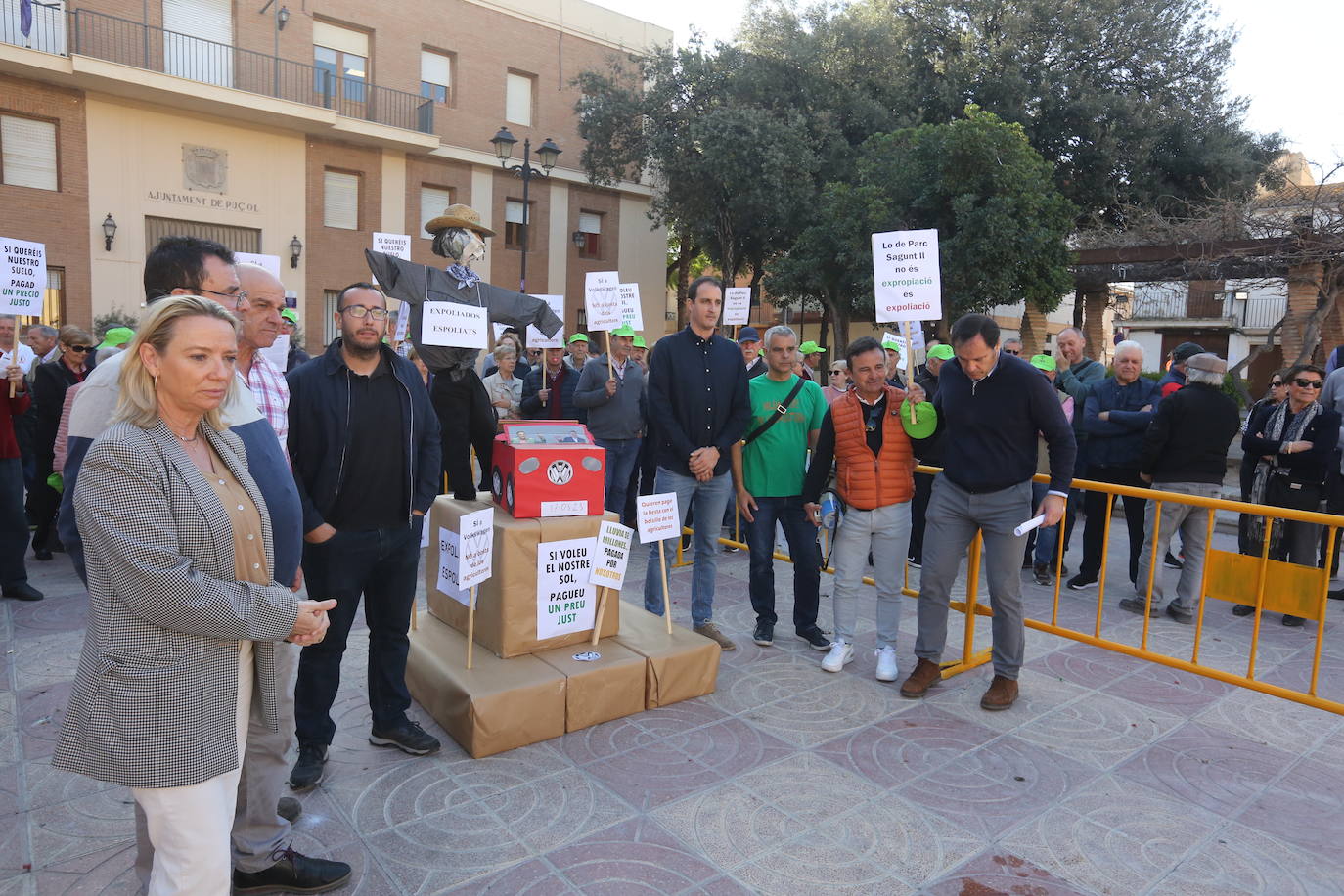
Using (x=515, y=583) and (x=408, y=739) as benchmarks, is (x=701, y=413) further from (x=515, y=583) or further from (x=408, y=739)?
(x=408, y=739)

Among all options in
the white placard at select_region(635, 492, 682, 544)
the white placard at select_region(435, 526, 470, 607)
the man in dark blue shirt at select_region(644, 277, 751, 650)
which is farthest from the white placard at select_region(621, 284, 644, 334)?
the white placard at select_region(435, 526, 470, 607)

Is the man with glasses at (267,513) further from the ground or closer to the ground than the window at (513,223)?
closer to the ground

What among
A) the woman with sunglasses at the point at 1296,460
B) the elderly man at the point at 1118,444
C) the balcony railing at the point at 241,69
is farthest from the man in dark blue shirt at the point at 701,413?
the balcony railing at the point at 241,69

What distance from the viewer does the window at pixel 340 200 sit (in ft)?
71.6

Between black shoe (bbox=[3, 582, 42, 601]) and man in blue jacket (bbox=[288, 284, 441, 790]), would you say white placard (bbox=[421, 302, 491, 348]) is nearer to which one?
man in blue jacket (bbox=[288, 284, 441, 790])

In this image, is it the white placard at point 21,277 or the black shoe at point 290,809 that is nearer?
the black shoe at point 290,809

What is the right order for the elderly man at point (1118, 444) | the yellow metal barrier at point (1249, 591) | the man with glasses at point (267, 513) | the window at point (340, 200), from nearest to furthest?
the man with glasses at point (267, 513), the yellow metal barrier at point (1249, 591), the elderly man at point (1118, 444), the window at point (340, 200)

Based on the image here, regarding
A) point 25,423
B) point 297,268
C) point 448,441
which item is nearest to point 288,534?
point 448,441

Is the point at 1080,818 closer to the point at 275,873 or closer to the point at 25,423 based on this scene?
the point at 275,873

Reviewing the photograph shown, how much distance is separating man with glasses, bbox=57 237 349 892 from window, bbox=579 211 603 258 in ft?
79.8

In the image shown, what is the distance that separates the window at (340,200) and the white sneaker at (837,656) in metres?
20.6

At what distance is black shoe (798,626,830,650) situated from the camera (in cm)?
526

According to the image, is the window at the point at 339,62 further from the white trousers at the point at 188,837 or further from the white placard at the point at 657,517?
the white trousers at the point at 188,837

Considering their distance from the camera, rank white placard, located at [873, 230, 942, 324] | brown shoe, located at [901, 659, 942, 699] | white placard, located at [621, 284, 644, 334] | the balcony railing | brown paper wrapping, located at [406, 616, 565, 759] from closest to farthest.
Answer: brown paper wrapping, located at [406, 616, 565, 759] < brown shoe, located at [901, 659, 942, 699] < white placard, located at [873, 230, 942, 324] < white placard, located at [621, 284, 644, 334] < the balcony railing
